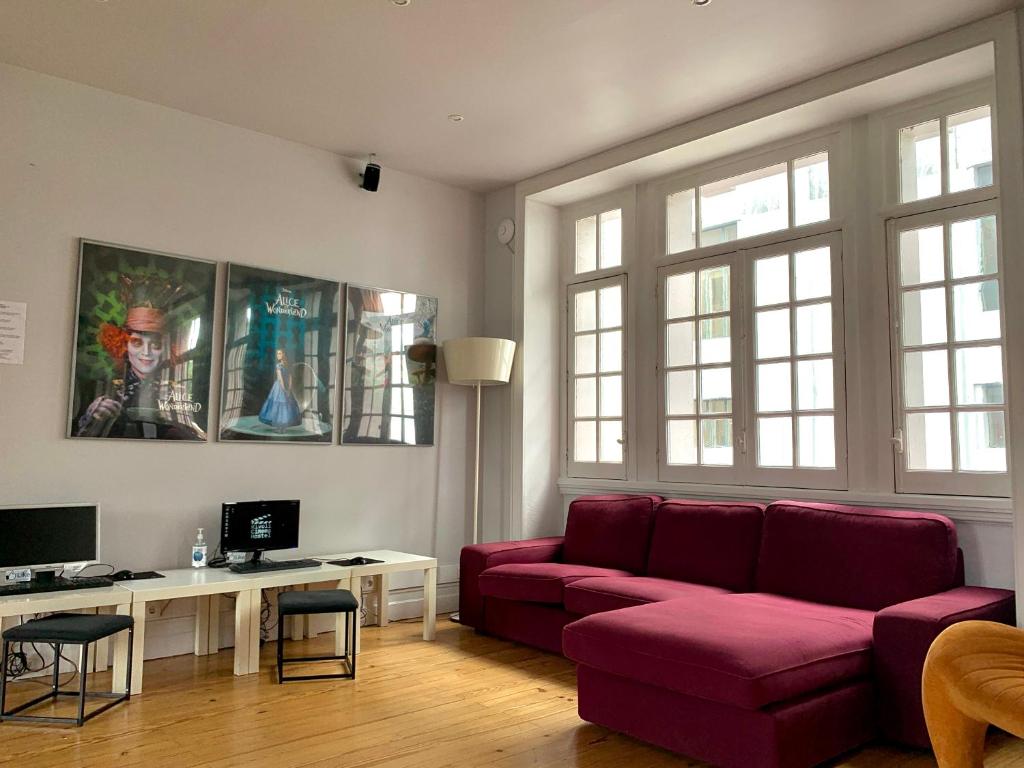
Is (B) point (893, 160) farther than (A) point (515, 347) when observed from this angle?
No

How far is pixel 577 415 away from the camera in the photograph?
5.58 meters

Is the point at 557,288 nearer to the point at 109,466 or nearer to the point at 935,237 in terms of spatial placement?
the point at 935,237

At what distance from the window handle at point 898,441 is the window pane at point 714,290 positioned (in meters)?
1.24

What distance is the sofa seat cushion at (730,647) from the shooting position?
8.68 ft

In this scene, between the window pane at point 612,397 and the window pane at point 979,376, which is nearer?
the window pane at point 979,376

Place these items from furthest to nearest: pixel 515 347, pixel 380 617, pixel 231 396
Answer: pixel 515 347 < pixel 380 617 < pixel 231 396

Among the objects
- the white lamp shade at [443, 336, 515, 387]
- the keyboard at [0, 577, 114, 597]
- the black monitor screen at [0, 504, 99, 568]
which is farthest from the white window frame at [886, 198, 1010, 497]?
the black monitor screen at [0, 504, 99, 568]

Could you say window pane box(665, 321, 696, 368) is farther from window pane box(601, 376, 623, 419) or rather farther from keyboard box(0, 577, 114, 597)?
keyboard box(0, 577, 114, 597)

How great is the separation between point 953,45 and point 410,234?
134 inches

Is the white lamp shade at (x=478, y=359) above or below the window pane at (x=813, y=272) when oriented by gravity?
below

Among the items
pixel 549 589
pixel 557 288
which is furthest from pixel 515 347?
pixel 549 589

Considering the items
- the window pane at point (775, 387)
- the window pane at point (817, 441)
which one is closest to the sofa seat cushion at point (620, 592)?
the window pane at point (817, 441)

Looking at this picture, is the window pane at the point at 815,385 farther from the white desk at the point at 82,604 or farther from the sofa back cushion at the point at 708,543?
the white desk at the point at 82,604

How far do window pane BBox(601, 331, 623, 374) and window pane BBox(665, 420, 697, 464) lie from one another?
1.96ft
